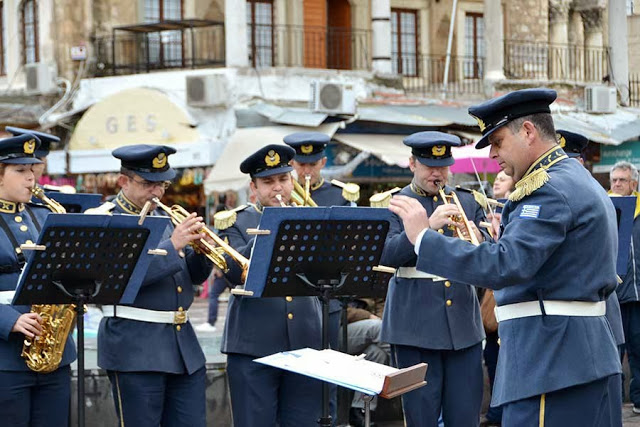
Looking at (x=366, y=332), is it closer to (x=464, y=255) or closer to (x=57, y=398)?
(x=57, y=398)

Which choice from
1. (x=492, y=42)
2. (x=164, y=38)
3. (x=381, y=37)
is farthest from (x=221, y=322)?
(x=492, y=42)

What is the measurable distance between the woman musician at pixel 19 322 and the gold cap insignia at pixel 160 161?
Answer: 0.67m

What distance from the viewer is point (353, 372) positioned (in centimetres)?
554

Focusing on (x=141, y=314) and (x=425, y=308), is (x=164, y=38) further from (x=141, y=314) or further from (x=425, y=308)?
(x=141, y=314)

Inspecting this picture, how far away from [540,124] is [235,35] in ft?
57.7

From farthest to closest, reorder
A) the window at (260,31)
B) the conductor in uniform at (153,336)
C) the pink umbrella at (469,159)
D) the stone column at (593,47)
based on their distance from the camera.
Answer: the stone column at (593,47), the window at (260,31), the pink umbrella at (469,159), the conductor in uniform at (153,336)

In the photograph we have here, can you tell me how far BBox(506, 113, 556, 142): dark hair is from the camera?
5.41m

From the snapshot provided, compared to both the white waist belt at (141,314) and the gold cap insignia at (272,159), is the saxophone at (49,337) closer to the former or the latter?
the white waist belt at (141,314)

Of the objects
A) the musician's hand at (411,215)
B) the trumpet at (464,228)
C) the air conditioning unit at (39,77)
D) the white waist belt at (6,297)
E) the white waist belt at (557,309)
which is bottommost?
the white waist belt at (6,297)

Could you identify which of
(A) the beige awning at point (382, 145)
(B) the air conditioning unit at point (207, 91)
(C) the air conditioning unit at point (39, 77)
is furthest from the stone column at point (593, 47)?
(C) the air conditioning unit at point (39, 77)

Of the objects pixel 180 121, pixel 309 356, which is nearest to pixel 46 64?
pixel 180 121

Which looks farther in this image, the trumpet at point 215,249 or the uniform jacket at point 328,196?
the uniform jacket at point 328,196

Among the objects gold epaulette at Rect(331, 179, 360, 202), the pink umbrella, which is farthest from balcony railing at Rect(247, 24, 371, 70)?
gold epaulette at Rect(331, 179, 360, 202)

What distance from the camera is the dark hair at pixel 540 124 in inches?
213
